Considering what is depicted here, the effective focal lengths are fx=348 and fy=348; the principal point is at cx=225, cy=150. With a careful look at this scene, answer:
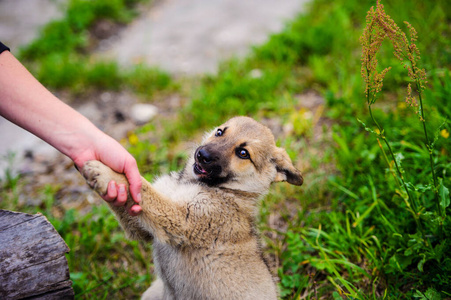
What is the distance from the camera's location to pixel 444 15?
16.3ft

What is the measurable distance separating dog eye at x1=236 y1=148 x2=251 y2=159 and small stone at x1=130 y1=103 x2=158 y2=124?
7.93 feet

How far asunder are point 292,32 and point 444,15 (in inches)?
84.3

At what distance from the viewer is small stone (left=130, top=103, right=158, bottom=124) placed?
4.96 m

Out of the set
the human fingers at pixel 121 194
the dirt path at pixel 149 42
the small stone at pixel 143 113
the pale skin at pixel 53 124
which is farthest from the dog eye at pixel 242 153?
the small stone at pixel 143 113

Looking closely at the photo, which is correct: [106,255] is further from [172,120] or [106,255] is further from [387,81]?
[387,81]

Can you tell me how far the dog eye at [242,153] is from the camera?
290cm

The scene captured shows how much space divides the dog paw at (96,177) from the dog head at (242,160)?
0.81m

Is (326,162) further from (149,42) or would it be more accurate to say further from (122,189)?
(149,42)

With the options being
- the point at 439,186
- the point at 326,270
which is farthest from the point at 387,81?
the point at 326,270

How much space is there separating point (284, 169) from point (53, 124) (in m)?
1.84

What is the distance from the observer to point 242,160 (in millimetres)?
2889

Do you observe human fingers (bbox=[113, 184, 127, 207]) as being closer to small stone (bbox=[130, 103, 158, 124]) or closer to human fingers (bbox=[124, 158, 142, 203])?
human fingers (bbox=[124, 158, 142, 203])

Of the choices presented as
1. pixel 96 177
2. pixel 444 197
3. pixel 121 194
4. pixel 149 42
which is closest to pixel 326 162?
pixel 444 197

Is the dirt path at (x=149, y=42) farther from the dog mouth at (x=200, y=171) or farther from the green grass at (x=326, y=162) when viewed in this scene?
the dog mouth at (x=200, y=171)
